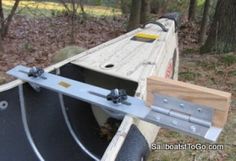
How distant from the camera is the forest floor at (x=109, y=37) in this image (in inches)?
120

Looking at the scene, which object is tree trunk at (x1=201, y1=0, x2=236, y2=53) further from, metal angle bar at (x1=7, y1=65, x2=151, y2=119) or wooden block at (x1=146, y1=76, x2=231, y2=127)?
wooden block at (x1=146, y1=76, x2=231, y2=127)

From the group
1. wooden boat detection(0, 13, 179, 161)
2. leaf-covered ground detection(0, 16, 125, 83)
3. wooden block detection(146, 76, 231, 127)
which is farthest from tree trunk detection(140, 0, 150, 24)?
wooden block detection(146, 76, 231, 127)

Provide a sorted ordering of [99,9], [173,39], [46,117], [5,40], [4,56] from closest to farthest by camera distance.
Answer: [46,117] → [173,39] → [4,56] → [5,40] → [99,9]

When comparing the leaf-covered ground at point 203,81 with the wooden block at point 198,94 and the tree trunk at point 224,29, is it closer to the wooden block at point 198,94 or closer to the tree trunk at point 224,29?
the tree trunk at point 224,29

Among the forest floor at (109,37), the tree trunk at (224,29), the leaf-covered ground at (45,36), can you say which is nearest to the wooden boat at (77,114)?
the forest floor at (109,37)

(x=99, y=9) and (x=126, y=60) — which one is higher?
(x=126, y=60)

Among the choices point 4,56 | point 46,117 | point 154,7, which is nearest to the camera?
point 46,117

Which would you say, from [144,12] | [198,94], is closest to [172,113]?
[198,94]

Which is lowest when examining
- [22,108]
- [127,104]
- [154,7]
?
[154,7]

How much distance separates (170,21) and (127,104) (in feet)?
8.60

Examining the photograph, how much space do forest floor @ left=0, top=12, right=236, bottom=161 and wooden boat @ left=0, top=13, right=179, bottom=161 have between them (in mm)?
403

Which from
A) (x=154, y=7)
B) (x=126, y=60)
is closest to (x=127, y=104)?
(x=126, y=60)

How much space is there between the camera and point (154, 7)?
1188 centimetres

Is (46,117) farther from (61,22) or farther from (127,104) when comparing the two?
(61,22)
